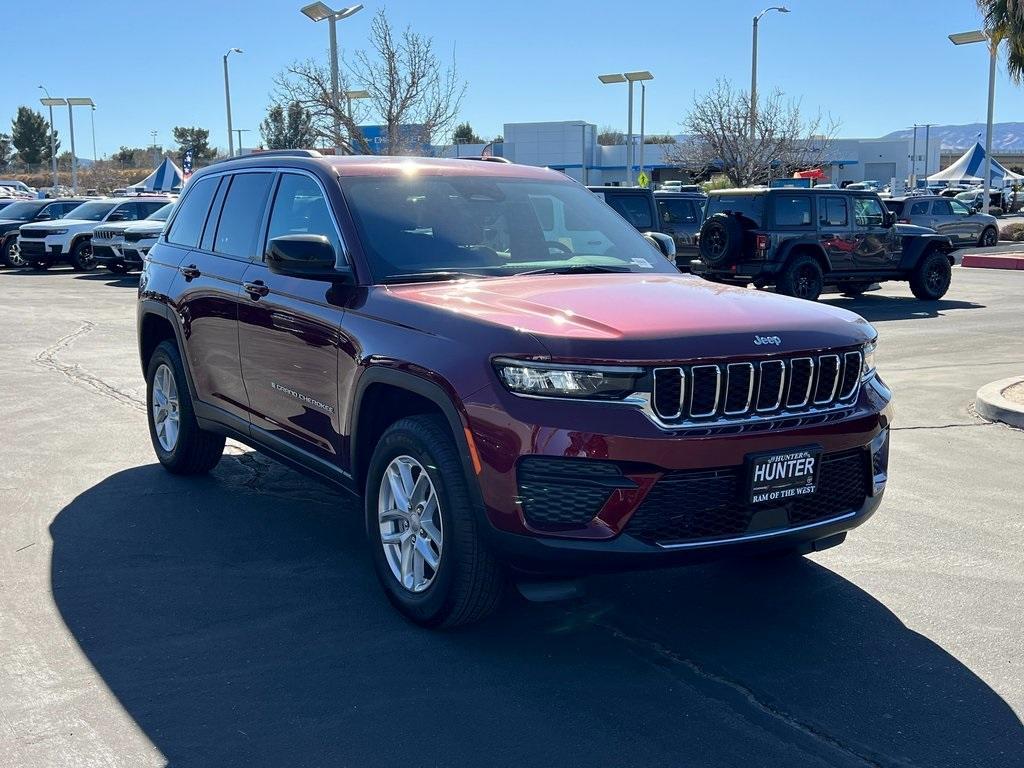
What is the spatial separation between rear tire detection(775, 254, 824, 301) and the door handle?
12669 mm

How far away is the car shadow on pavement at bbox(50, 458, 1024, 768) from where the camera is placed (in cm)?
348

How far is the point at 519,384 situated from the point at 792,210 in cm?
1475

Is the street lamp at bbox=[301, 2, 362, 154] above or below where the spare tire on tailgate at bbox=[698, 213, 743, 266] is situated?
above

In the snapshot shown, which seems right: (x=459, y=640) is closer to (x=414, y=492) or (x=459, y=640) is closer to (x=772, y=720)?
(x=414, y=492)

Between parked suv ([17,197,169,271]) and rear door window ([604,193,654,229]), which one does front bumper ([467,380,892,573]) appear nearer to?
rear door window ([604,193,654,229])

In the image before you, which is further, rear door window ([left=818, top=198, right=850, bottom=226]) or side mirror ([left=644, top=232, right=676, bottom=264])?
rear door window ([left=818, top=198, right=850, bottom=226])

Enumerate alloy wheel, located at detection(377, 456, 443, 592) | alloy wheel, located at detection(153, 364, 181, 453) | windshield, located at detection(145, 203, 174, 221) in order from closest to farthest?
alloy wheel, located at detection(377, 456, 443, 592)
alloy wheel, located at detection(153, 364, 181, 453)
windshield, located at detection(145, 203, 174, 221)

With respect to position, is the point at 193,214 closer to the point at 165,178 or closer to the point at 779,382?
the point at 779,382

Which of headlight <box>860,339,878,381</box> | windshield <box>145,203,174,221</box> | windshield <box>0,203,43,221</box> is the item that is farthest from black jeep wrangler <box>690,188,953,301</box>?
windshield <box>0,203,43,221</box>

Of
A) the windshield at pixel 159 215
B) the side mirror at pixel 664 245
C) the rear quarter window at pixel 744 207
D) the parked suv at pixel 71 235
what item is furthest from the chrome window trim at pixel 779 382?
the parked suv at pixel 71 235

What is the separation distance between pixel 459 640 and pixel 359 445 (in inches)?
37.8

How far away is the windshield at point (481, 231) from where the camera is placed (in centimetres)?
496

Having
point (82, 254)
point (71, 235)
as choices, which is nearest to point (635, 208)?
point (82, 254)

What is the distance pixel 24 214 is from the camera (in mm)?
29953
